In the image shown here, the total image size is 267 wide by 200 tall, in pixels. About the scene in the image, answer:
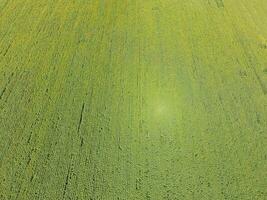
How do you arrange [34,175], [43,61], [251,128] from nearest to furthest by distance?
[34,175], [251,128], [43,61]

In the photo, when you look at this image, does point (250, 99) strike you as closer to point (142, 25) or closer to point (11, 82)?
point (142, 25)

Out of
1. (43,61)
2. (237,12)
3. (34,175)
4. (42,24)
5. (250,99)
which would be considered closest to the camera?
(34,175)

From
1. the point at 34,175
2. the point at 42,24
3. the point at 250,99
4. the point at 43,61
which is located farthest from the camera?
the point at 42,24

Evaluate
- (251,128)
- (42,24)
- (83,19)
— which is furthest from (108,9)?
(251,128)

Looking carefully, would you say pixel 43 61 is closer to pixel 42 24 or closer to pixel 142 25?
pixel 42 24

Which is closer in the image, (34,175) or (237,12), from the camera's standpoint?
(34,175)

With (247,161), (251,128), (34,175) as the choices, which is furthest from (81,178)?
(251,128)
